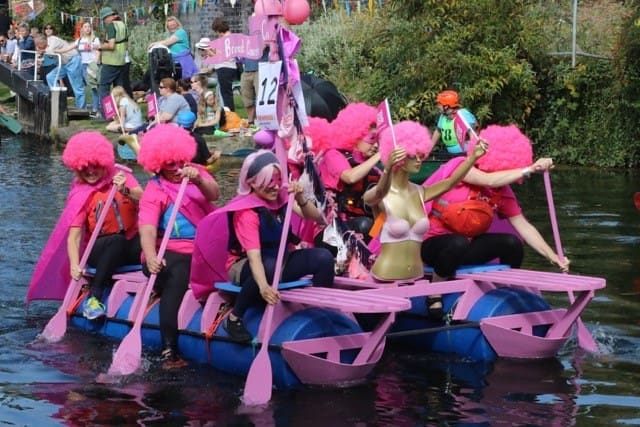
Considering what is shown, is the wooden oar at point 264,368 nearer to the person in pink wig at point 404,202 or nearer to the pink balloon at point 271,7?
the person in pink wig at point 404,202

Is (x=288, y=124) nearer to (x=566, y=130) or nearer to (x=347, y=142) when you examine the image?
(x=347, y=142)

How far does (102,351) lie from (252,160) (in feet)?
7.16

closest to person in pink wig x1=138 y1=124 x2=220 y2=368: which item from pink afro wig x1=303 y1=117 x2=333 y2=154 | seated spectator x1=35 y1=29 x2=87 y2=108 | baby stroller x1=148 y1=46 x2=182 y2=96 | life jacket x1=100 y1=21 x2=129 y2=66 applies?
pink afro wig x1=303 y1=117 x2=333 y2=154

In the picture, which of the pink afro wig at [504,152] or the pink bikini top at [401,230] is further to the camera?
the pink afro wig at [504,152]

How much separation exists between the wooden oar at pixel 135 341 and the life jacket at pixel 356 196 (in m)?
1.58

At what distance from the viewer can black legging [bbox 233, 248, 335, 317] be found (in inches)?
345

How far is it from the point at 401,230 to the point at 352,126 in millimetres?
1332

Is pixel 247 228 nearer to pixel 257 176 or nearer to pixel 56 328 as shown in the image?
pixel 257 176

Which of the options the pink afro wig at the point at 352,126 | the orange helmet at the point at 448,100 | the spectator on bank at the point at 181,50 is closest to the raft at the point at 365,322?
the pink afro wig at the point at 352,126

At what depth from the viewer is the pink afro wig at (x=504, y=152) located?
963 centimetres

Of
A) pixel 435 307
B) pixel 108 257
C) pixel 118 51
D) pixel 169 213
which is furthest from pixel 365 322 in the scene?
pixel 118 51

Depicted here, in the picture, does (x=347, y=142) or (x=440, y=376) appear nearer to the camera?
(x=440, y=376)

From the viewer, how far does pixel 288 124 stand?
924 centimetres

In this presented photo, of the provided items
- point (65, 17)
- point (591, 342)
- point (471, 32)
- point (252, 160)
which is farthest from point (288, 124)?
point (65, 17)
